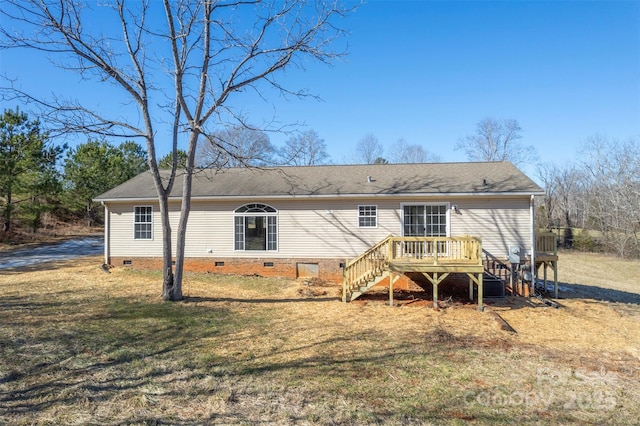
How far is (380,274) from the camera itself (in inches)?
Answer: 372

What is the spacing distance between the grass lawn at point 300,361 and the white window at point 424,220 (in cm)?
295

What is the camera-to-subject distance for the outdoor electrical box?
36.3 feet

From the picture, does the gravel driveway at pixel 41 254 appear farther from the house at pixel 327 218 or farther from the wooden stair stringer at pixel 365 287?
the wooden stair stringer at pixel 365 287

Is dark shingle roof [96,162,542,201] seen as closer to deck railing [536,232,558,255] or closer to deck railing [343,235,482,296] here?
deck railing [536,232,558,255]

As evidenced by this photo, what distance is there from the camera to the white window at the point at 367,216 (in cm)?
1216

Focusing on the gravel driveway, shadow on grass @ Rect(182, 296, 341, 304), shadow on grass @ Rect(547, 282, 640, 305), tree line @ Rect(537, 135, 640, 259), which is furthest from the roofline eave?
tree line @ Rect(537, 135, 640, 259)

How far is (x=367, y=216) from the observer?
481 inches

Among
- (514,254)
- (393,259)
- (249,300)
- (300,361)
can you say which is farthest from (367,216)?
(300,361)

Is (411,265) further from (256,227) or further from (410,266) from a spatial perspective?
(256,227)

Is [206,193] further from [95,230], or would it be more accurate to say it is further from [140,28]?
[95,230]

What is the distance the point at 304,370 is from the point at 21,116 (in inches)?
944

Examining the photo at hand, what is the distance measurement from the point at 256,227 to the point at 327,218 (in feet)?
8.55

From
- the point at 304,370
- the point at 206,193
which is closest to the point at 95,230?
the point at 206,193

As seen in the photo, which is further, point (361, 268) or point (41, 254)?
point (41, 254)
